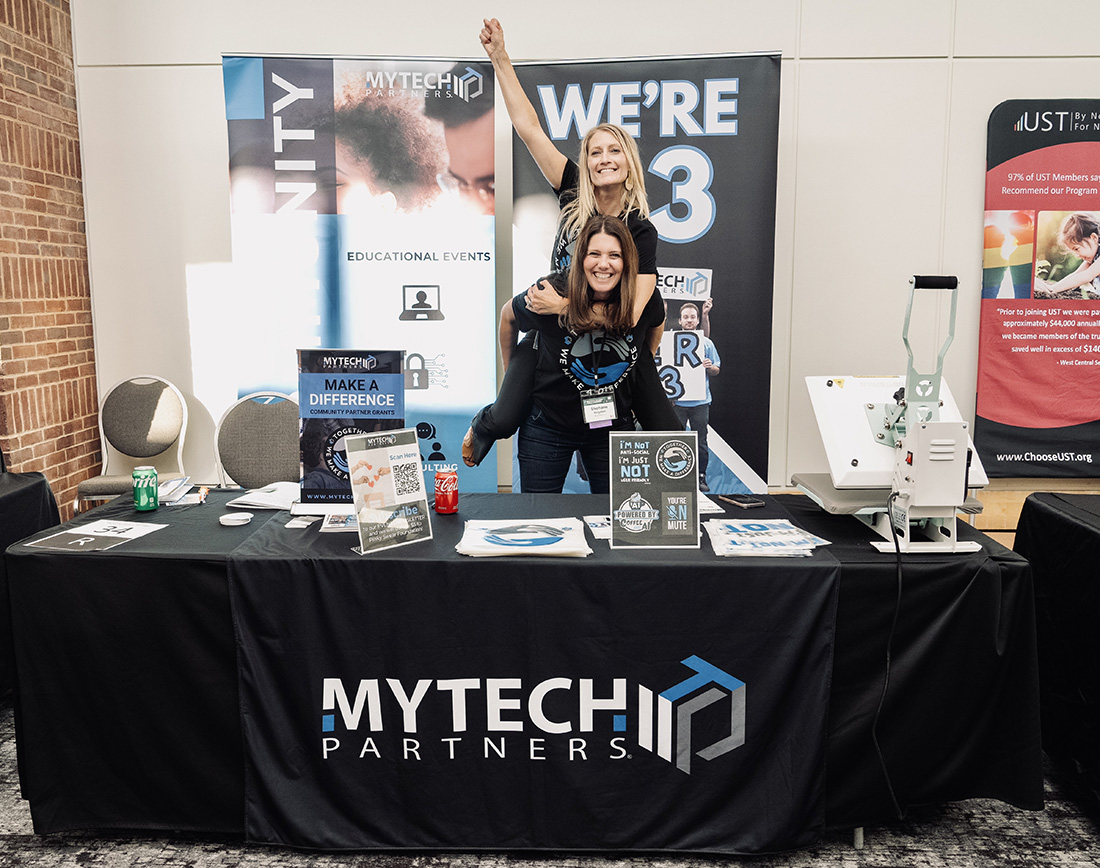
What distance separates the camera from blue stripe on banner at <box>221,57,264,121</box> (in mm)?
3572

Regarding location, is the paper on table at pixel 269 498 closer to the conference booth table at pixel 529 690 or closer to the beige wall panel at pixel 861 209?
the conference booth table at pixel 529 690

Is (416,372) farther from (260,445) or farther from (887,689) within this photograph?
(887,689)

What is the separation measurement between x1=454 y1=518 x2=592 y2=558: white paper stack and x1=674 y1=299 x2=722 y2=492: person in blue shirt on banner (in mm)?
1624

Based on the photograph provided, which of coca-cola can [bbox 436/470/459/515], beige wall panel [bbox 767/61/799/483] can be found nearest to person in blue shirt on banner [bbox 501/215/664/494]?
coca-cola can [bbox 436/470/459/515]

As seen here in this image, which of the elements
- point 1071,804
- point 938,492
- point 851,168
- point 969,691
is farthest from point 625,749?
point 851,168

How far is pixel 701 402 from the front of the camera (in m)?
3.71

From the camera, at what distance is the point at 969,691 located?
190 centimetres

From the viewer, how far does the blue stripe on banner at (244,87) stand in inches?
141

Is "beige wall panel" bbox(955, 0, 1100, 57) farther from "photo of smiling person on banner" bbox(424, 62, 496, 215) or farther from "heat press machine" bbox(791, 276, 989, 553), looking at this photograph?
"heat press machine" bbox(791, 276, 989, 553)

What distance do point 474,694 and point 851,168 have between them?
10.4 ft

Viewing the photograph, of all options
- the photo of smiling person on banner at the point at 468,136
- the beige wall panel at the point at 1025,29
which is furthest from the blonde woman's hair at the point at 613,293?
the beige wall panel at the point at 1025,29

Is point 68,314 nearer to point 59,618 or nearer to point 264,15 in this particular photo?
point 264,15

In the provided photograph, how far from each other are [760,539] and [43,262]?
3.51 metres

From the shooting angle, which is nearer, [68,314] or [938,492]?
[938,492]
